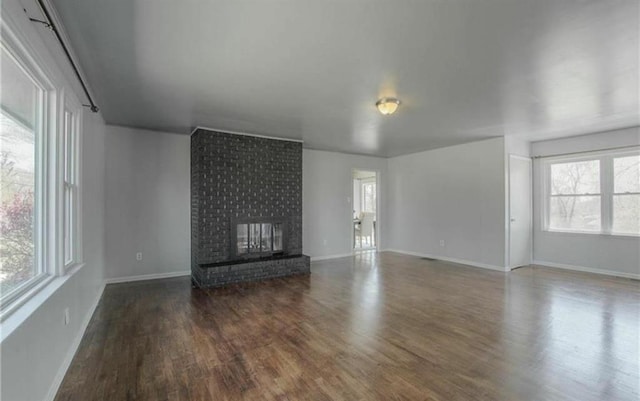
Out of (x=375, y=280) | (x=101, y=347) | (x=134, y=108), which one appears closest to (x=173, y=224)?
(x=134, y=108)

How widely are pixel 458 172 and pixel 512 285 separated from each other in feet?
8.25

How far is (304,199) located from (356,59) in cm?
421

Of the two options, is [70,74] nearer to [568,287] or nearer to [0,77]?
[0,77]

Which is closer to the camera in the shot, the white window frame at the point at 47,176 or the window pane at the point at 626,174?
the white window frame at the point at 47,176

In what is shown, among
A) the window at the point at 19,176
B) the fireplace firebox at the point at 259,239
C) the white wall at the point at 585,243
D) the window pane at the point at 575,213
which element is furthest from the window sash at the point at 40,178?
the window pane at the point at 575,213

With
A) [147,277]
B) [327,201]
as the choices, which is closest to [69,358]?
[147,277]

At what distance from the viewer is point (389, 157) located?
7887 millimetres

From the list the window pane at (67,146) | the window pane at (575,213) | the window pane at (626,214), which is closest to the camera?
the window pane at (67,146)

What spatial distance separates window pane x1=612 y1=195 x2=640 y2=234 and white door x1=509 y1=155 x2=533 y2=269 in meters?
1.24

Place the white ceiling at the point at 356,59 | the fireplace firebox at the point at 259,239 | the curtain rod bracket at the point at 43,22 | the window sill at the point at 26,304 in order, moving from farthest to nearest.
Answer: the fireplace firebox at the point at 259,239
the white ceiling at the point at 356,59
the curtain rod bracket at the point at 43,22
the window sill at the point at 26,304

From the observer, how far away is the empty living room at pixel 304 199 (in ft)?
6.46

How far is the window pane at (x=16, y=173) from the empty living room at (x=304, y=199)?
0.07 ft

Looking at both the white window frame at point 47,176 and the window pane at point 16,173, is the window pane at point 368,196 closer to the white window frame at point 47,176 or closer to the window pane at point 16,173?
the white window frame at point 47,176

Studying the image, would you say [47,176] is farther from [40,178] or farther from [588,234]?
[588,234]
